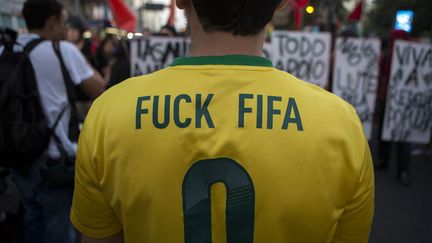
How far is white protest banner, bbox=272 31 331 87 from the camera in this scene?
5598mm

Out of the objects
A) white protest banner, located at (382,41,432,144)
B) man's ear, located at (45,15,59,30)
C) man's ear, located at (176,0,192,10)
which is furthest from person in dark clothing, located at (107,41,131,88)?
man's ear, located at (176,0,192,10)

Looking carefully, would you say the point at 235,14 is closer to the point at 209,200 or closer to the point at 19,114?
the point at 209,200

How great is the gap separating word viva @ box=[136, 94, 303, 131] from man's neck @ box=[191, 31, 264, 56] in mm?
115

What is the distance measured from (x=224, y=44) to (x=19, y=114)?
5.47 ft

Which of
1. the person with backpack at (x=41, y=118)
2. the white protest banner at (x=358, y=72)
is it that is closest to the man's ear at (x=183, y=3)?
the person with backpack at (x=41, y=118)

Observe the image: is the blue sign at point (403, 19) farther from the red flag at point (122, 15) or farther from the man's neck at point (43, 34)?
the man's neck at point (43, 34)

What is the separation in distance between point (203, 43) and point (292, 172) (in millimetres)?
373

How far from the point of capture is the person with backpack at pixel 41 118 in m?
2.24

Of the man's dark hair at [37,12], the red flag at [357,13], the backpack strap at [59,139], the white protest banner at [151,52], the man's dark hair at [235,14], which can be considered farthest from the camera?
the red flag at [357,13]

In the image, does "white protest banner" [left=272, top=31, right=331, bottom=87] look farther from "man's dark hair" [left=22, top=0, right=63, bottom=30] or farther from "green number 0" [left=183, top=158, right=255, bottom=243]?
"green number 0" [left=183, top=158, right=255, bottom=243]

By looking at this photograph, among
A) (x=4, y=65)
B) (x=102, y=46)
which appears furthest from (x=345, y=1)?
(x=4, y=65)

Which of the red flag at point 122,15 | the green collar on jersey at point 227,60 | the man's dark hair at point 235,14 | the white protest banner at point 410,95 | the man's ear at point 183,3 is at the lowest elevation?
the white protest banner at point 410,95

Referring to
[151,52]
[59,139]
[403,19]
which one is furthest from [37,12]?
[403,19]

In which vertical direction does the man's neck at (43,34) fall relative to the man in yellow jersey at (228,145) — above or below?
above
